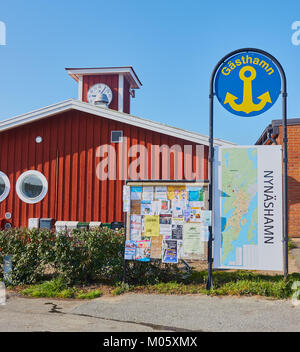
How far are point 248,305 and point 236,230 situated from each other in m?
1.52

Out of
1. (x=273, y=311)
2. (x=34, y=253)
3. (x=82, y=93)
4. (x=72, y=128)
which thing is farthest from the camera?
(x=82, y=93)

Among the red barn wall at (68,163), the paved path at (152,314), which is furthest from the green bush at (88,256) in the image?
the red barn wall at (68,163)

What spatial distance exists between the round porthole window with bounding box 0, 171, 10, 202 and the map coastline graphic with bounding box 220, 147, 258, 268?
8.40 m

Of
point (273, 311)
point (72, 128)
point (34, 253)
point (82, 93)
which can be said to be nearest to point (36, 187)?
point (72, 128)

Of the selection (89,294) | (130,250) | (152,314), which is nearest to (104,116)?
(130,250)

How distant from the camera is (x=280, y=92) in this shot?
24.9ft

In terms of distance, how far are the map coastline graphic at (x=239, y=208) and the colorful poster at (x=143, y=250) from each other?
4.63 ft

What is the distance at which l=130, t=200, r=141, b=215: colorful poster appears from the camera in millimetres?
7910

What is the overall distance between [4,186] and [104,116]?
167 inches

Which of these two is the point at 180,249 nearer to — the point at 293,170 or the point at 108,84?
the point at 293,170

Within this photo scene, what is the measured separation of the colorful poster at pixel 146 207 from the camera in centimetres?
785

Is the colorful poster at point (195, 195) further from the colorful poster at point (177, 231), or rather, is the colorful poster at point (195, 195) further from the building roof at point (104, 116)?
the building roof at point (104, 116)

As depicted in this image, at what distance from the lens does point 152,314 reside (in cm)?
608
